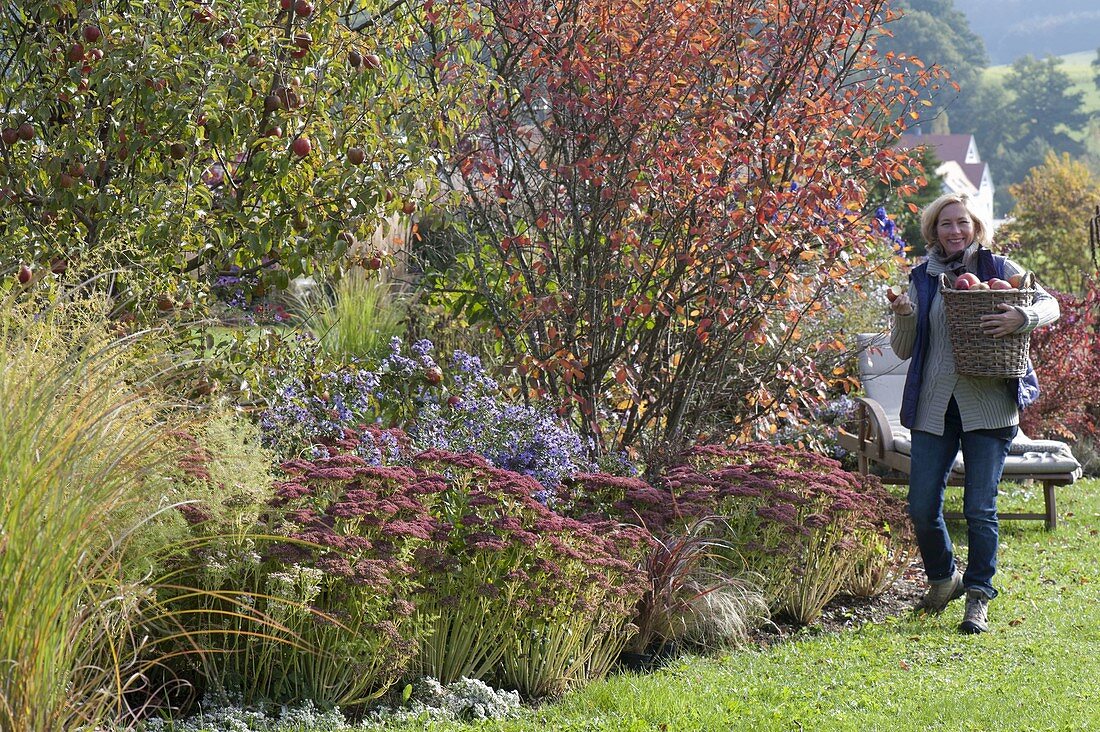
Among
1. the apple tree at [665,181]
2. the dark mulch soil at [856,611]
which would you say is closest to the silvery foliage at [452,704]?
the dark mulch soil at [856,611]

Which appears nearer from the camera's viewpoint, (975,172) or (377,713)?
(377,713)

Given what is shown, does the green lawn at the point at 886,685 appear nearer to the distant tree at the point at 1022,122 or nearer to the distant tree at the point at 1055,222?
the distant tree at the point at 1055,222

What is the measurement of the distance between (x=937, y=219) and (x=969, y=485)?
1.17m

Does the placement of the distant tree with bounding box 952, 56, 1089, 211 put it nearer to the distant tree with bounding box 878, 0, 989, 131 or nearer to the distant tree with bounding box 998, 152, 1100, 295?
the distant tree with bounding box 878, 0, 989, 131

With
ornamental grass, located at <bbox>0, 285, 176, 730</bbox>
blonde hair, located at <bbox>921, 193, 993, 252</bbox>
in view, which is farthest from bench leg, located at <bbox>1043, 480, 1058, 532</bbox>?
ornamental grass, located at <bbox>0, 285, 176, 730</bbox>

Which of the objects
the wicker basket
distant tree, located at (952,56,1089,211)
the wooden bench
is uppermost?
distant tree, located at (952,56,1089,211)

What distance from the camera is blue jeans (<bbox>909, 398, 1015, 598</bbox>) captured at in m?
4.87

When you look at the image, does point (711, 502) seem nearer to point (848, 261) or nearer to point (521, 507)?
point (521, 507)

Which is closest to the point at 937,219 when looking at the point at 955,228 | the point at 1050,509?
the point at 955,228

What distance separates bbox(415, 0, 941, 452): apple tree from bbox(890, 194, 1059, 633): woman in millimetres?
706

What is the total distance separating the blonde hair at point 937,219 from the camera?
197 inches

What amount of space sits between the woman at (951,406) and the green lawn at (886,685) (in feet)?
1.05

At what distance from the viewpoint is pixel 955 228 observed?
496cm

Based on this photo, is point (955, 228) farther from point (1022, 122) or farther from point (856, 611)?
point (1022, 122)
